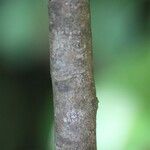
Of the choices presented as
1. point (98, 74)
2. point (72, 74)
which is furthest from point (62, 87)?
point (98, 74)

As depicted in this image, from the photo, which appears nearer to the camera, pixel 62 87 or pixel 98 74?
pixel 62 87

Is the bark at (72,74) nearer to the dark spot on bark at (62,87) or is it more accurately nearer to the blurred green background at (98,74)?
the dark spot on bark at (62,87)

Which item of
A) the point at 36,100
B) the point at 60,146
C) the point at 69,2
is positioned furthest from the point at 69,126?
the point at 36,100

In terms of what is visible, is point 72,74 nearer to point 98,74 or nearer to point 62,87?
point 62,87

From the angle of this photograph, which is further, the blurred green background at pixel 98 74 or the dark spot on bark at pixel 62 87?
the blurred green background at pixel 98 74

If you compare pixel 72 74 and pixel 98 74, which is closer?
pixel 72 74

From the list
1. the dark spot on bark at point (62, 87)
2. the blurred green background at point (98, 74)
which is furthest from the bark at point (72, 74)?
the blurred green background at point (98, 74)
